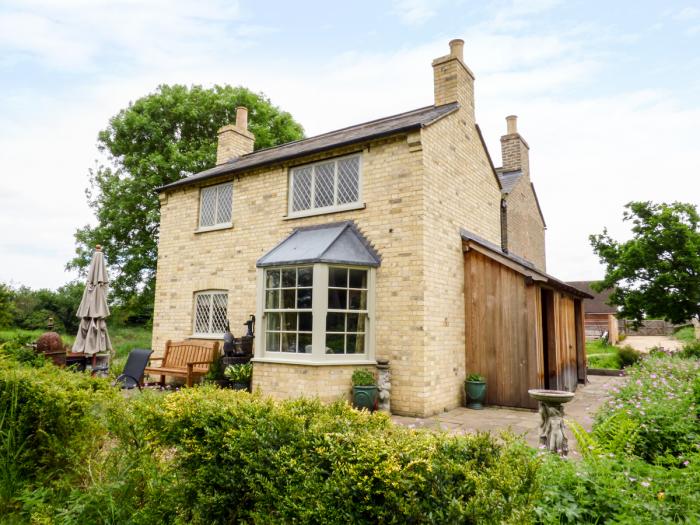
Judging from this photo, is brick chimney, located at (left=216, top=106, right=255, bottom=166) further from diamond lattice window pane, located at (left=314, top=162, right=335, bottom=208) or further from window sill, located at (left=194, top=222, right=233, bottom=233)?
diamond lattice window pane, located at (left=314, top=162, right=335, bottom=208)

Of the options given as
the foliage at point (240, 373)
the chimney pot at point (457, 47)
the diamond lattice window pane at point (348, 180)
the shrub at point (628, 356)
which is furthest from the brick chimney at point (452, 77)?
the shrub at point (628, 356)

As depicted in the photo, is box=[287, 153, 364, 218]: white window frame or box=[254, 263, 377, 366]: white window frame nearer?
box=[254, 263, 377, 366]: white window frame

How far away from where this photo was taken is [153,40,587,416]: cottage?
838cm

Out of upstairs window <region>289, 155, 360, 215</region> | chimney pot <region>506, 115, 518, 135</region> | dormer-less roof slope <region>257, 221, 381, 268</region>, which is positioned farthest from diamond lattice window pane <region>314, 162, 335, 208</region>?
chimney pot <region>506, 115, 518, 135</region>

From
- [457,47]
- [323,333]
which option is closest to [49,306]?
[323,333]

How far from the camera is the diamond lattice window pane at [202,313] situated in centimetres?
1174

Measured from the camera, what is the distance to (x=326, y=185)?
10.0m

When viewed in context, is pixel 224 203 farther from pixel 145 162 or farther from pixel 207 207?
pixel 145 162

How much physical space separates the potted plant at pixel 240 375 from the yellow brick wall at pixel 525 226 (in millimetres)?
8565

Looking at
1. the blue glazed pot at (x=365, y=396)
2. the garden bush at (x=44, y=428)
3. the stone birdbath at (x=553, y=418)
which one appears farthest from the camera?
the blue glazed pot at (x=365, y=396)

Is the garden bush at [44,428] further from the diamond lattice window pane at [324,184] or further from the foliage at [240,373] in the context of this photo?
the diamond lattice window pane at [324,184]

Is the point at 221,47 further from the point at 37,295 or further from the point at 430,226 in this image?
the point at 37,295

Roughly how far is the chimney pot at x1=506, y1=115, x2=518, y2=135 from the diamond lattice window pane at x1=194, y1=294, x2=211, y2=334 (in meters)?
11.9

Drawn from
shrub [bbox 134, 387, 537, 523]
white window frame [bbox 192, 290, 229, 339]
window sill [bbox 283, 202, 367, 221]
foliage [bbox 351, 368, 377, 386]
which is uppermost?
window sill [bbox 283, 202, 367, 221]
